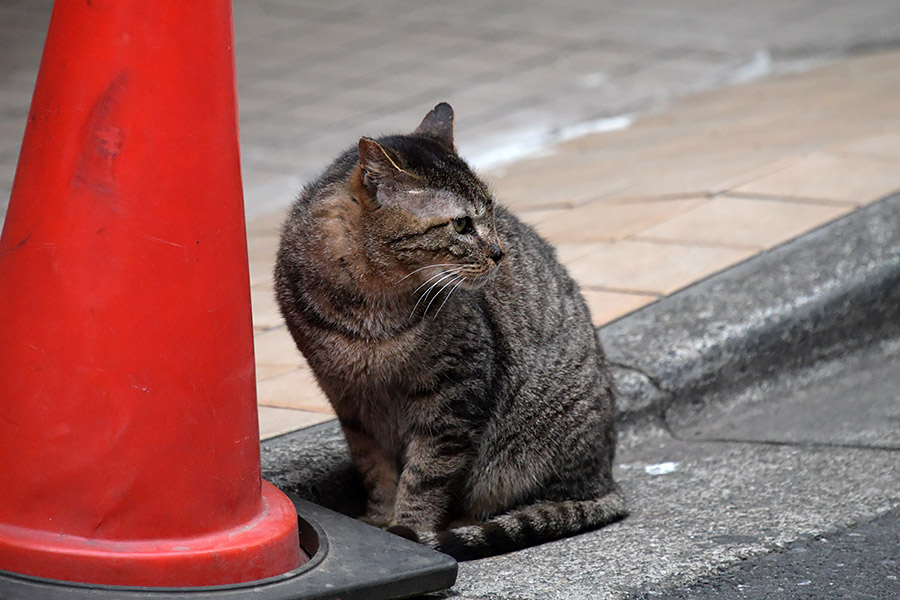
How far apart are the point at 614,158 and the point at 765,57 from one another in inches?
105

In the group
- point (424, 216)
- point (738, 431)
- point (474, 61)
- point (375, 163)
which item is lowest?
point (738, 431)

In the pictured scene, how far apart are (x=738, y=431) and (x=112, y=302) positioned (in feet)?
6.47

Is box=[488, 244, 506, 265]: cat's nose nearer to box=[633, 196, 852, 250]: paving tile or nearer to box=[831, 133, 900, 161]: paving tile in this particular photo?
box=[633, 196, 852, 250]: paving tile

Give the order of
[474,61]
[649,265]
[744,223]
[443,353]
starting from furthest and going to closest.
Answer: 1. [474,61]
2. [744,223]
3. [649,265]
4. [443,353]

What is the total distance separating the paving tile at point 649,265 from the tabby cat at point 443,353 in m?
0.98

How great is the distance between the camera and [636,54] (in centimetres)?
809

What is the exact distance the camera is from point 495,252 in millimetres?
2684

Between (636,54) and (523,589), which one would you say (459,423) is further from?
(636,54)

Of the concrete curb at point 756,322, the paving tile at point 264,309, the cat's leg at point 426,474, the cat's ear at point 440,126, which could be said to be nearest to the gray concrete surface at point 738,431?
the concrete curb at point 756,322

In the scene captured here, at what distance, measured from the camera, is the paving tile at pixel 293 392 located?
3209mm

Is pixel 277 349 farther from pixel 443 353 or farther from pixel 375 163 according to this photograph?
pixel 375 163

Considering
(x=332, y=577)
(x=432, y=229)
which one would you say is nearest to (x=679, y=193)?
(x=432, y=229)

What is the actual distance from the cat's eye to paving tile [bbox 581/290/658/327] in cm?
104

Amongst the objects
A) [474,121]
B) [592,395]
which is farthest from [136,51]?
[474,121]
